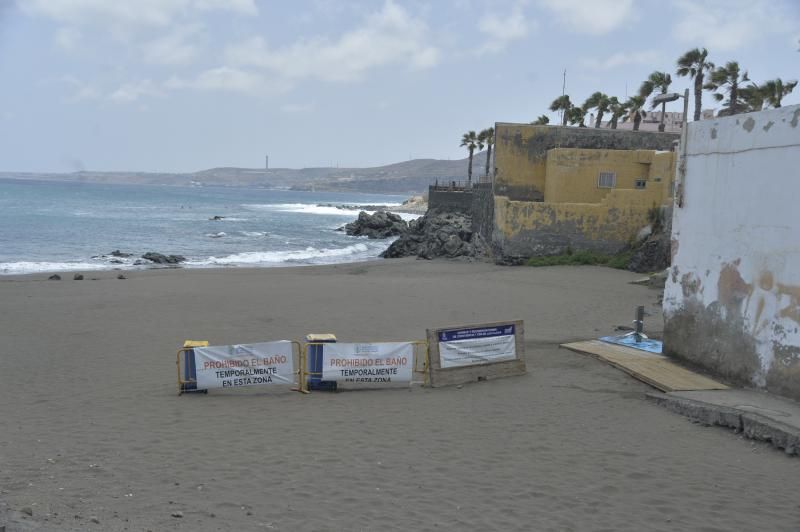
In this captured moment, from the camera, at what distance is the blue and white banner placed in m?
12.3

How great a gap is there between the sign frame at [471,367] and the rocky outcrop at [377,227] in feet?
164

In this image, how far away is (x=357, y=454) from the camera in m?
8.88

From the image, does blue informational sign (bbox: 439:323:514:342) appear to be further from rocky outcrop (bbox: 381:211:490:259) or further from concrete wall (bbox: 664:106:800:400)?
rocky outcrop (bbox: 381:211:490:259)

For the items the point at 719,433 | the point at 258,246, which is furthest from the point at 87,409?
the point at 258,246

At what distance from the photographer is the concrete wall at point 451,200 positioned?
2130 inches

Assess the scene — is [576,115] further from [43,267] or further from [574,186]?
[43,267]

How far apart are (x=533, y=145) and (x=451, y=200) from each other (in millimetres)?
18732

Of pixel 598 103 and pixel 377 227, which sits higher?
pixel 598 103

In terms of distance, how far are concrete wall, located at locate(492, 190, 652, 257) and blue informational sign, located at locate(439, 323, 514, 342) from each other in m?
19.5

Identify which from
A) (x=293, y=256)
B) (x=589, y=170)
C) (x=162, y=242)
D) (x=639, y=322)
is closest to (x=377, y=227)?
(x=162, y=242)

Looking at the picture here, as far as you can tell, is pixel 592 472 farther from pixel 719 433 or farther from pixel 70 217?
pixel 70 217

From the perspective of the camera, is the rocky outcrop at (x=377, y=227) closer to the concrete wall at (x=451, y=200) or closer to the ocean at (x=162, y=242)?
the ocean at (x=162, y=242)

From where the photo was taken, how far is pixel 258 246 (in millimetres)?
53094

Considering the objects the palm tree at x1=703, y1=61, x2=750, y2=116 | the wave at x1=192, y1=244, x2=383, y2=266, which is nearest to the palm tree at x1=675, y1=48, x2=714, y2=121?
the palm tree at x1=703, y1=61, x2=750, y2=116
